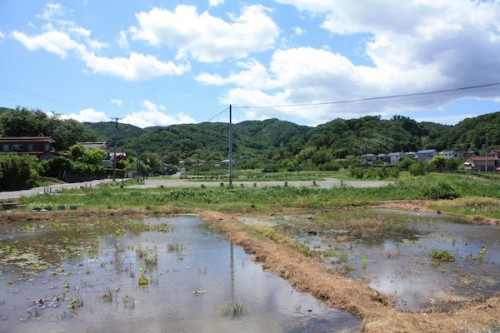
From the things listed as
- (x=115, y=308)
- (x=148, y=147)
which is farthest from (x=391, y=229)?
(x=148, y=147)

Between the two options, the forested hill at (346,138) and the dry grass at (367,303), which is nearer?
the dry grass at (367,303)

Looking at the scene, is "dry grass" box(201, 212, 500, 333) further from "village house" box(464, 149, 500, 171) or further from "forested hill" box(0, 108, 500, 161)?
"village house" box(464, 149, 500, 171)

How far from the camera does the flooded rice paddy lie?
8922mm

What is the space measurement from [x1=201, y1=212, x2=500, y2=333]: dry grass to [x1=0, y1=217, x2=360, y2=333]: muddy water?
30 centimetres

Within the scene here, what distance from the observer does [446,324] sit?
662 centimetres

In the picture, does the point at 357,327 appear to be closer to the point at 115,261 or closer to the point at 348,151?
the point at 115,261

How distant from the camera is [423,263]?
37.8 feet

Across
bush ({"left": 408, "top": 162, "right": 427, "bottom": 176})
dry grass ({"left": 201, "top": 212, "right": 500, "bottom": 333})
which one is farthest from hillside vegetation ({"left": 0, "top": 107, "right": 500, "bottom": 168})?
dry grass ({"left": 201, "top": 212, "right": 500, "bottom": 333})

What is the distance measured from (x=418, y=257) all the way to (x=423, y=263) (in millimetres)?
839

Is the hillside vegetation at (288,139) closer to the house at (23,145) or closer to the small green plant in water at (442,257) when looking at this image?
the house at (23,145)

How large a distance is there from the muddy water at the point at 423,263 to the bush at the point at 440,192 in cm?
1302

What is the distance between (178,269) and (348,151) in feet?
387

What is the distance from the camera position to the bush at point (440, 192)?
1206 inches

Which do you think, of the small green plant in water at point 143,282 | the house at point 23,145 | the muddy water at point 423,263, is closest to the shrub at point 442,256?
the muddy water at point 423,263
